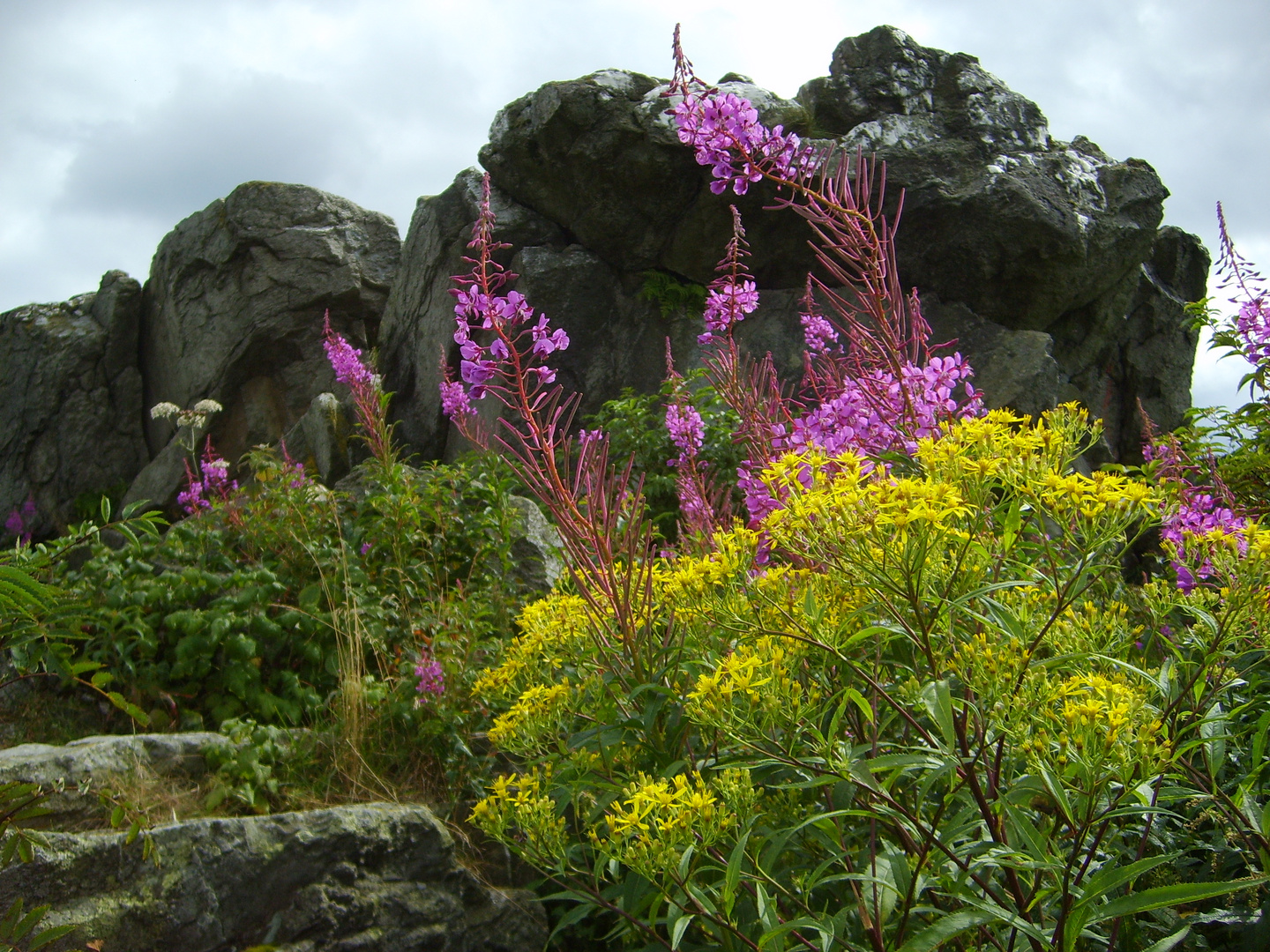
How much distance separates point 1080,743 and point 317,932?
1.99m

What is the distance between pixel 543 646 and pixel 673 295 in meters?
6.86

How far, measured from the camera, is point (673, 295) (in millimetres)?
8453

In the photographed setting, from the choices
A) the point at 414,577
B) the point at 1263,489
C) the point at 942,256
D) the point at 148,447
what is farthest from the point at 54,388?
the point at 1263,489

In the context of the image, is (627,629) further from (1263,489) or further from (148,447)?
(148,447)

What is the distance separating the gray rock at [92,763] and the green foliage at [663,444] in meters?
3.19

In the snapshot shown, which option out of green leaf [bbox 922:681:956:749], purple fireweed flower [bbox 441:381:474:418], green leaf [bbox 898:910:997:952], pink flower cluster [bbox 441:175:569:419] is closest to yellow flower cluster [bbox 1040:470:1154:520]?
green leaf [bbox 922:681:956:749]

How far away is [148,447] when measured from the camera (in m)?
12.5

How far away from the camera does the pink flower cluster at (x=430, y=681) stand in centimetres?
299

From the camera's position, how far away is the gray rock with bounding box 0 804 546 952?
2.15 metres

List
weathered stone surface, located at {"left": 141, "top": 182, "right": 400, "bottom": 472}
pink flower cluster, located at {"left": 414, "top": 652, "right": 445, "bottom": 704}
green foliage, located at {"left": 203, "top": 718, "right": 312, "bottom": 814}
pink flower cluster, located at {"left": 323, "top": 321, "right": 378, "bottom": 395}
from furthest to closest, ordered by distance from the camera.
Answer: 1. weathered stone surface, located at {"left": 141, "top": 182, "right": 400, "bottom": 472}
2. pink flower cluster, located at {"left": 323, "top": 321, "right": 378, "bottom": 395}
3. pink flower cluster, located at {"left": 414, "top": 652, "right": 445, "bottom": 704}
4. green foliage, located at {"left": 203, "top": 718, "right": 312, "bottom": 814}

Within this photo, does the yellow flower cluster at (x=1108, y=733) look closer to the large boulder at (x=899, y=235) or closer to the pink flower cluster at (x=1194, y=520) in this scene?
the pink flower cluster at (x=1194, y=520)

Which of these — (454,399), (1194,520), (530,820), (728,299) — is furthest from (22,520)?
(1194,520)

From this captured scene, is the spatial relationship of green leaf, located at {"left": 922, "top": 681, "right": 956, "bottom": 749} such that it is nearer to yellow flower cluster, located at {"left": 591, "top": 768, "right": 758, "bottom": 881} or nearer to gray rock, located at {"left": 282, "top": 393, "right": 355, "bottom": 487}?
yellow flower cluster, located at {"left": 591, "top": 768, "right": 758, "bottom": 881}

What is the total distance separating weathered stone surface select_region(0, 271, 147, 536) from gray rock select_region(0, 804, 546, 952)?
1139 centimetres
